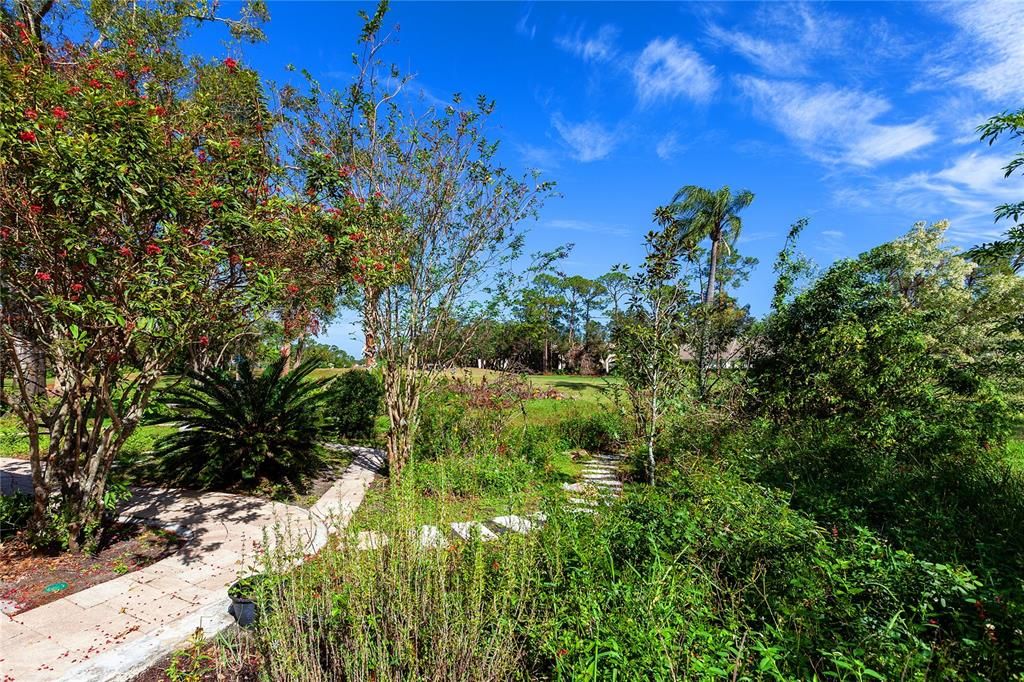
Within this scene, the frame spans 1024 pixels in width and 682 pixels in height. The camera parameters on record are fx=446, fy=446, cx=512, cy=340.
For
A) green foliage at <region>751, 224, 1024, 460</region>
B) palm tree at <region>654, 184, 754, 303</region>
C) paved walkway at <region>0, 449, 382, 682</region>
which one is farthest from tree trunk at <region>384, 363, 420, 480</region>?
palm tree at <region>654, 184, 754, 303</region>

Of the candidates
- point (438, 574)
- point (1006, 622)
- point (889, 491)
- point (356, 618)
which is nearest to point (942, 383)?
point (889, 491)

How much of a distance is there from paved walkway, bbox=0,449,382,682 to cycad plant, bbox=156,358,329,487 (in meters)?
0.87

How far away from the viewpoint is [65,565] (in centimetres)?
334

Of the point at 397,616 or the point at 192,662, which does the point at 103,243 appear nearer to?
the point at 192,662

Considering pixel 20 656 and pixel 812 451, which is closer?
pixel 20 656

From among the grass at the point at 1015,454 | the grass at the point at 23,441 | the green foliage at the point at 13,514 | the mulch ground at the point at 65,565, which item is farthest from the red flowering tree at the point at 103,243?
the grass at the point at 1015,454

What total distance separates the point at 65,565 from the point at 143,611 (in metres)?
1.08

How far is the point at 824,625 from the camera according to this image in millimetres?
2199

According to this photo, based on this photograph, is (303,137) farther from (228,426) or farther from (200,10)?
(228,426)

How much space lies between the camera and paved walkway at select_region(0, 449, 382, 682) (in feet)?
7.70

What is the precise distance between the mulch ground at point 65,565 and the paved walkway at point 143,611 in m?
0.11

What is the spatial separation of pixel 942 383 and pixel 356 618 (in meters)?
8.49

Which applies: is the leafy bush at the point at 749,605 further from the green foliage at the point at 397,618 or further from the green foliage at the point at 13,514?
the green foliage at the point at 13,514

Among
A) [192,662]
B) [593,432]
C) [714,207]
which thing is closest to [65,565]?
[192,662]
